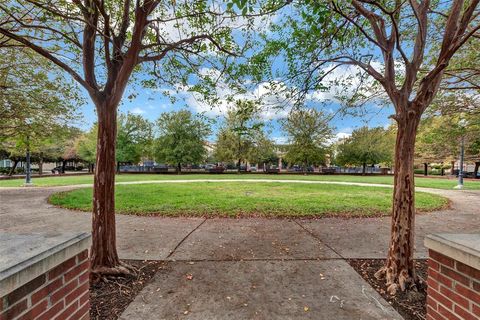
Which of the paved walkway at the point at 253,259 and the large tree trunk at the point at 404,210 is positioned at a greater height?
the large tree trunk at the point at 404,210

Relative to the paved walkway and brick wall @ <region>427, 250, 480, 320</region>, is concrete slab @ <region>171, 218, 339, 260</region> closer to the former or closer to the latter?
the paved walkway

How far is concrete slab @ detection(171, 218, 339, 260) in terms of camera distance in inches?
177

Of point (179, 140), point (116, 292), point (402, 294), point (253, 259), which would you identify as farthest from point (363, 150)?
point (116, 292)

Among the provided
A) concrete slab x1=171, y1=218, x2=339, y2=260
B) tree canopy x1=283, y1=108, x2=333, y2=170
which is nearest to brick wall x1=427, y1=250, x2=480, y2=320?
concrete slab x1=171, y1=218, x2=339, y2=260

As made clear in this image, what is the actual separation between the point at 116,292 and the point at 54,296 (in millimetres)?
1600

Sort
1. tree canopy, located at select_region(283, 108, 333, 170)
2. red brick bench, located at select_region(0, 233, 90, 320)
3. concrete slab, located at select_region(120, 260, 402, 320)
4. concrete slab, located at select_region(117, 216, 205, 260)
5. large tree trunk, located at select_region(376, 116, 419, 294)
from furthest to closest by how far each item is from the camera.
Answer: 1. tree canopy, located at select_region(283, 108, 333, 170)
2. concrete slab, located at select_region(117, 216, 205, 260)
3. large tree trunk, located at select_region(376, 116, 419, 294)
4. concrete slab, located at select_region(120, 260, 402, 320)
5. red brick bench, located at select_region(0, 233, 90, 320)

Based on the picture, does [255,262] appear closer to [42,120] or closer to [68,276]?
[68,276]

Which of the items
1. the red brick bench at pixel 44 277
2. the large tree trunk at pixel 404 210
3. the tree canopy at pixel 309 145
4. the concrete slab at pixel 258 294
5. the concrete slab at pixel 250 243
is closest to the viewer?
the red brick bench at pixel 44 277

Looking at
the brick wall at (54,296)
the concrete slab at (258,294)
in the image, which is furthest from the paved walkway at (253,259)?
the brick wall at (54,296)

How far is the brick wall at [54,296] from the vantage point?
1500 millimetres

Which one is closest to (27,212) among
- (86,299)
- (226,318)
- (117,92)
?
(117,92)

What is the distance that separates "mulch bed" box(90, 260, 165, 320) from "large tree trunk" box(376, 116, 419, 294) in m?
3.35

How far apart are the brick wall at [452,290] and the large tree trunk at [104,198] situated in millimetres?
3653

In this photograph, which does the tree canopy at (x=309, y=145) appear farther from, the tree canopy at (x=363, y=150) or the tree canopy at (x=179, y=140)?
the tree canopy at (x=179, y=140)
